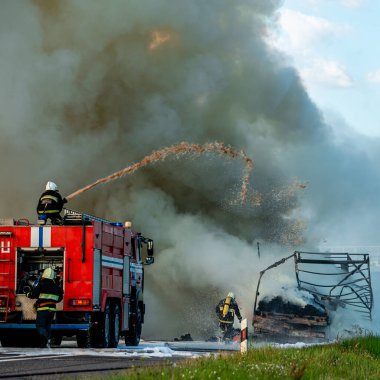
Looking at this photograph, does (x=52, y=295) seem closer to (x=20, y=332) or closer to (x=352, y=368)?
(x=20, y=332)

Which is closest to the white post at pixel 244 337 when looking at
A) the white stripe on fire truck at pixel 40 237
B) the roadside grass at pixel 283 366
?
the roadside grass at pixel 283 366

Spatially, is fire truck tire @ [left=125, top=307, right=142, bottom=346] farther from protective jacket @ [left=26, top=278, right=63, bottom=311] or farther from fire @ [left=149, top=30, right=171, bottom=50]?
fire @ [left=149, top=30, right=171, bottom=50]

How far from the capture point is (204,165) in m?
42.1

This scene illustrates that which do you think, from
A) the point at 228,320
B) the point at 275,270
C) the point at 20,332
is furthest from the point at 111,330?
the point at 275,270

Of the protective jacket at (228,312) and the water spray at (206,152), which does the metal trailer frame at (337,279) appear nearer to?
the protective jacket at (228,312)

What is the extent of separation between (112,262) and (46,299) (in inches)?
106

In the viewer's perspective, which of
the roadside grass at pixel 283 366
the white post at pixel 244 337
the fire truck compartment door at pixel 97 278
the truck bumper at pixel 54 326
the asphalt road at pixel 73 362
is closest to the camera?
the roadside grass at pixel 283 366

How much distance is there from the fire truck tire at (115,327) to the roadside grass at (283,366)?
612cm

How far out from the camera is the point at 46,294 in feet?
68.5

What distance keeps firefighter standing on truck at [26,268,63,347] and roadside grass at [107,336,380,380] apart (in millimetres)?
5672

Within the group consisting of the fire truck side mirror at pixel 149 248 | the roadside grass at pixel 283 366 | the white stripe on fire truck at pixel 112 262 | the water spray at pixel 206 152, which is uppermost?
the water spray at pixel 206 152

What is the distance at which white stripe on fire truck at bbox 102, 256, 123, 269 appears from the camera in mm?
22587

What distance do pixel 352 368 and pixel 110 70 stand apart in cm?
2802

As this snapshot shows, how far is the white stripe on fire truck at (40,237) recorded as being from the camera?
21.9 meters
